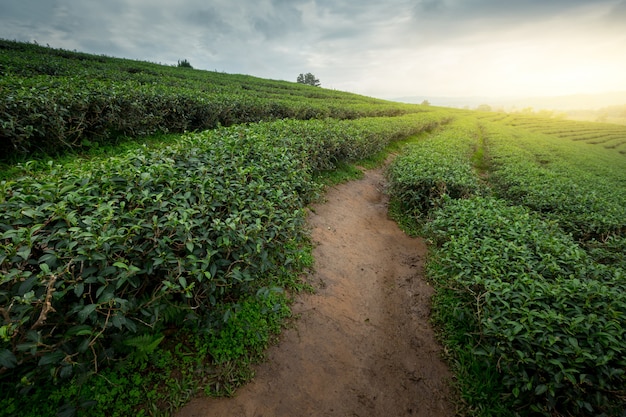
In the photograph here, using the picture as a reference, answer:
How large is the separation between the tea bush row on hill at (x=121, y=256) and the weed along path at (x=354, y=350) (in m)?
0.51

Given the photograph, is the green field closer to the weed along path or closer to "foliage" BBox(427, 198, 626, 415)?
"foliage" BBox(427, 198, 626, 415)

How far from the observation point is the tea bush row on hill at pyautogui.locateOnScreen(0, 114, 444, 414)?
1793 millimetres

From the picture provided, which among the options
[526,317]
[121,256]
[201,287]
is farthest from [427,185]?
[121,256]

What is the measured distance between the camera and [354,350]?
3248 millimetres

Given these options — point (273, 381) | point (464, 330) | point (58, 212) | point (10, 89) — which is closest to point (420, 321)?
point (464, 330)

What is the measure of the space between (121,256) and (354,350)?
8.60 ft

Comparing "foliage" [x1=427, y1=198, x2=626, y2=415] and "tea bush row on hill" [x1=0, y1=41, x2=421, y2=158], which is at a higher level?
"tea bush row on hill" [x1=0, y1=41, x2=421, y2=158]

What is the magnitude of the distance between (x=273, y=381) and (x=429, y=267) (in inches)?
126

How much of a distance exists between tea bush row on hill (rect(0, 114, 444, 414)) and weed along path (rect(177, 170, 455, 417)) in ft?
1.68

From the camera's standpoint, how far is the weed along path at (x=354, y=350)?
2604 millimetres

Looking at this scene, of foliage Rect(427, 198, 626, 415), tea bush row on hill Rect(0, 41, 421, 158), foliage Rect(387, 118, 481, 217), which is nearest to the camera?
foliage Rect(427, 198, 626, 415)

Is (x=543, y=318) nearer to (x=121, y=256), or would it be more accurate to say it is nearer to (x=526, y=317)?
(x=526, y=317)

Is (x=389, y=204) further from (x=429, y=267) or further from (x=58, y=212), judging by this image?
(x=58, y=212)

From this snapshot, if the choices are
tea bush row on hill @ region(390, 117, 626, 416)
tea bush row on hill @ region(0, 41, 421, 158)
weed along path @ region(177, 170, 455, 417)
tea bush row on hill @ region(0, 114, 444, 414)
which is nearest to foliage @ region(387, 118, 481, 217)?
tea bush row on hill @ region(390, 117, 626, 416)
